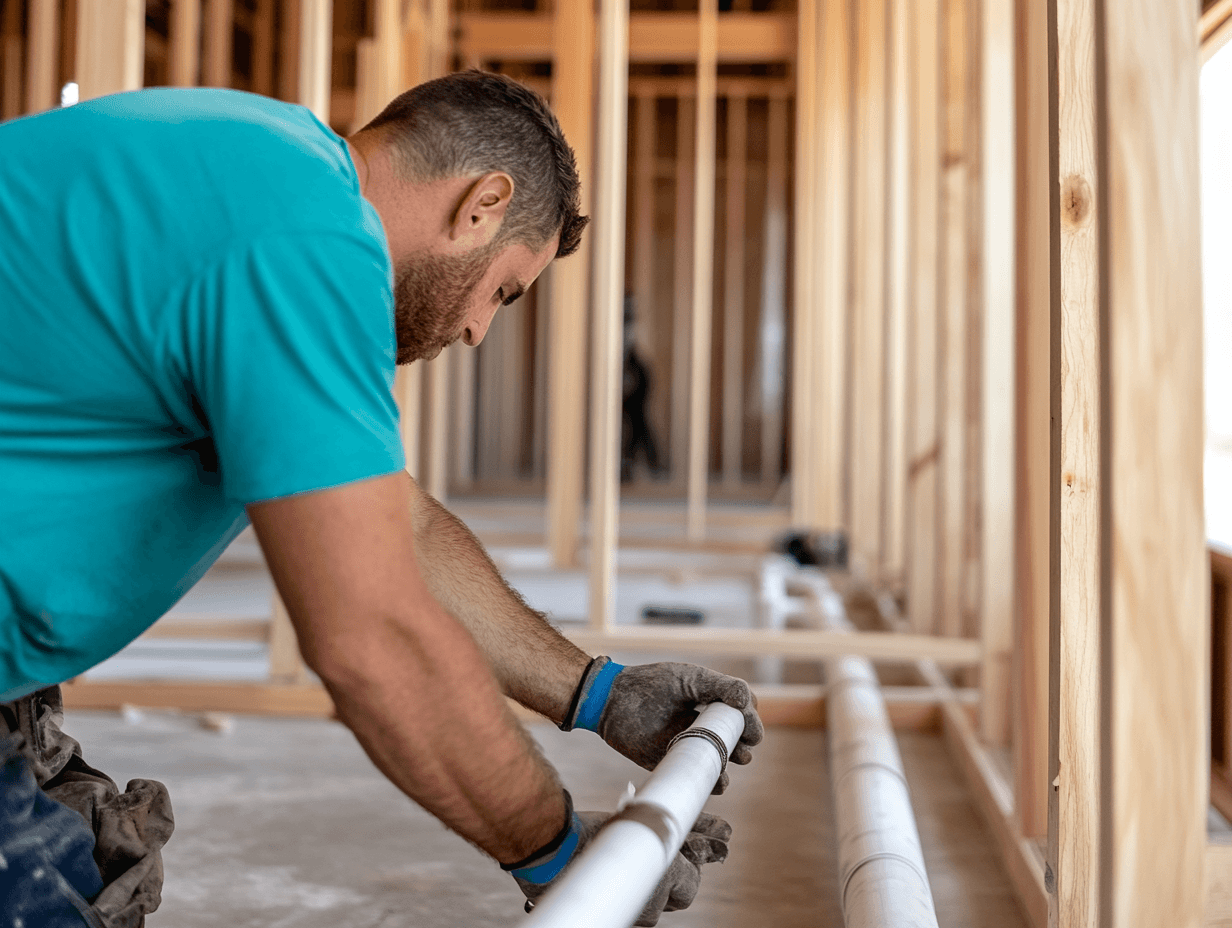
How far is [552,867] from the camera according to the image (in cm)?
115

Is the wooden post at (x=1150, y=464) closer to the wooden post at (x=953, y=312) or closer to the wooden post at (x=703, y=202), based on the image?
the wooden post at (x=953, y=312)

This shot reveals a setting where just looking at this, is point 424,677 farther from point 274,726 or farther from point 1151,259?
point 274,726

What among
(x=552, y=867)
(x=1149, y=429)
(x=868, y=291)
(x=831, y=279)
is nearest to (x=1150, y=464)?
(x=1149, y=429)

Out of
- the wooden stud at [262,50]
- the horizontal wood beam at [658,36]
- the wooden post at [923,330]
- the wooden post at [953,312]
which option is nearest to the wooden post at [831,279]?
the horizontal wood beam at [658,36]

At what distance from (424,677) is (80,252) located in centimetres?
47

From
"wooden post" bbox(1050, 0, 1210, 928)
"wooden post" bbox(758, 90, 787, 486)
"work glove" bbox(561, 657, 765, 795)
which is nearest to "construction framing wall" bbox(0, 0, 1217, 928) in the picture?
"wooden post" bbox(1050, 0, 1210, 928)

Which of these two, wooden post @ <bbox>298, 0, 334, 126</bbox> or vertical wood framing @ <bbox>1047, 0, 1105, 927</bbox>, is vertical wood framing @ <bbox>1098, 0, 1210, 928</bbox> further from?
wooden post @ <bbox>298, 0, 334, 126</bbox>

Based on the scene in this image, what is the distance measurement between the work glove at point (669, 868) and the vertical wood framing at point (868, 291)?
2881 mm

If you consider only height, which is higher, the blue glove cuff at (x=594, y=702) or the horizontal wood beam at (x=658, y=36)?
the horizontal wood beam at (x=658, y=36)

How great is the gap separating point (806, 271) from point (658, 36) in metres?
1.78

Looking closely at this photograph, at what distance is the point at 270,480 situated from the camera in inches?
34.8

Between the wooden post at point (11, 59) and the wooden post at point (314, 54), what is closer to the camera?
the wooden post at point (314, 54)

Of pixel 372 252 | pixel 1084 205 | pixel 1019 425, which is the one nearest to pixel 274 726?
pixel 1019 425

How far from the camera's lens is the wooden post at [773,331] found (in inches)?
429
